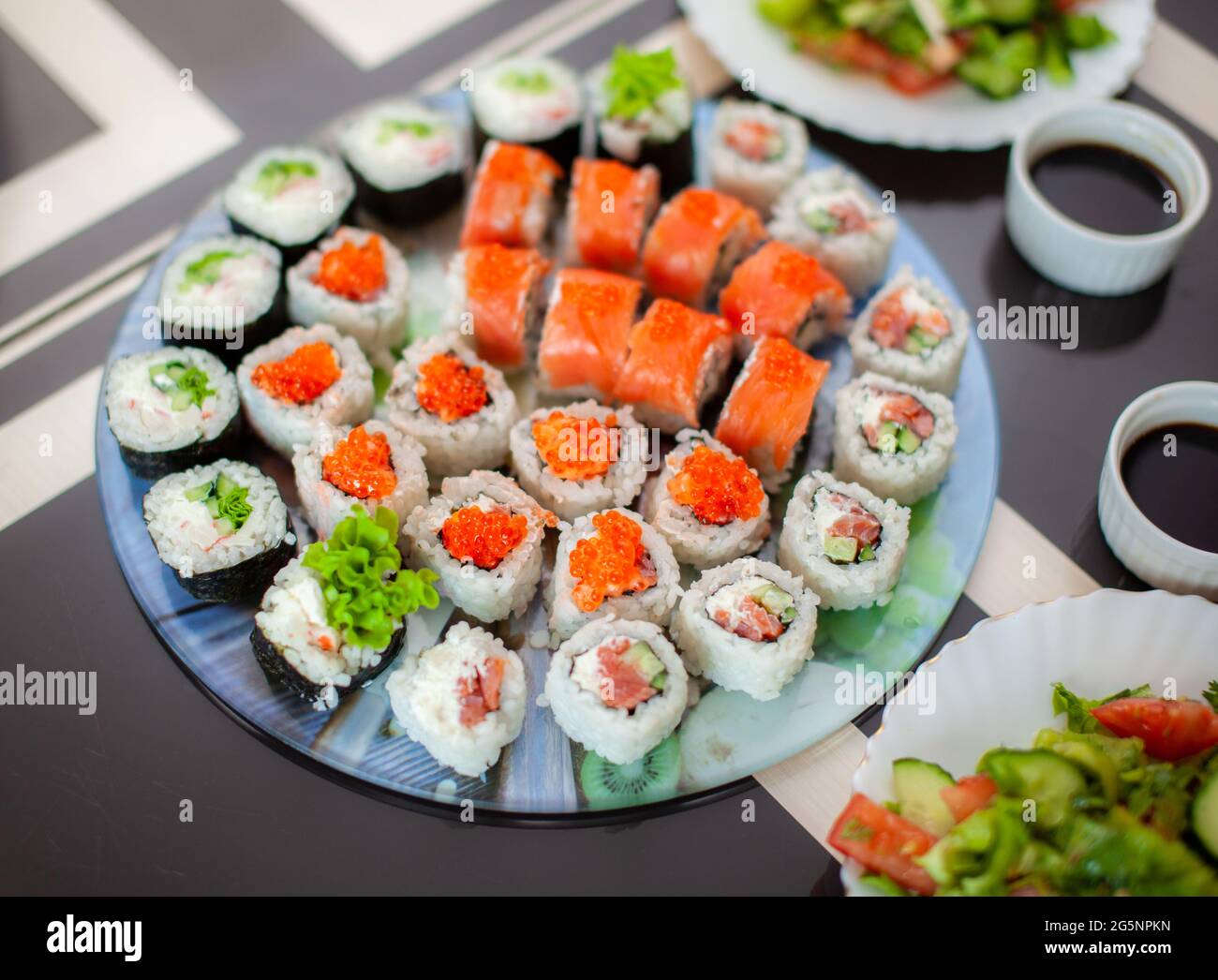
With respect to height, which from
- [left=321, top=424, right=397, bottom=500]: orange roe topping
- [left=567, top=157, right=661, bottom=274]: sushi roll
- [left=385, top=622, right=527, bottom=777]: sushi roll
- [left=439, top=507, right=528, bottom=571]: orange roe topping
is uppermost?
[left=567, top=157, right=661, bottom=274]: sushi roll

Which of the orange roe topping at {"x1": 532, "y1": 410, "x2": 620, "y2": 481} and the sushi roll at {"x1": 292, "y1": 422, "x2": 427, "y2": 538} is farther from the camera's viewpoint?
the orange roe topping at {"x1": 532, "y1": 410, "x2": 620, "y2": 481}

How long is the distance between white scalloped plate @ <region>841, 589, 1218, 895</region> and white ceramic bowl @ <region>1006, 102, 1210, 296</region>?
108 centimetres

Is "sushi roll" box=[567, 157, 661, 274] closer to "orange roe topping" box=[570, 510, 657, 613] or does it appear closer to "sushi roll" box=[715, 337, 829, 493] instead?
"sushi roll" box=[715, 337, 829, 493]

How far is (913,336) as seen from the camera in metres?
3.02

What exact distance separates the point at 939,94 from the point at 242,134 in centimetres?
209

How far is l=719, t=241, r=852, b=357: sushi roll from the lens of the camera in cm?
302

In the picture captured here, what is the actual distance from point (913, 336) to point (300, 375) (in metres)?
1.49

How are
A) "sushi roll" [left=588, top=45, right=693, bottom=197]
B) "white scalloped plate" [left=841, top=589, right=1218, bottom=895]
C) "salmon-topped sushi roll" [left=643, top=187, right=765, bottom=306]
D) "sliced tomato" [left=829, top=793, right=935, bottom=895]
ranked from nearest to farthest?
"sliced tomato" [left=829, top=793, right=935, bottom=895], "white scalloped plate" [left=841, top=589, right=1218, bottom=895], "salmon-topped sushi roll" [left=643, top=187, right=765, bottom=306], "sushi roll" [left=588, top=45, right=693, bottom=197]

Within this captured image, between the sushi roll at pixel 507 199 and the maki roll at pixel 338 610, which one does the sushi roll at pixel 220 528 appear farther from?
the sushi roll at pixel 507 199

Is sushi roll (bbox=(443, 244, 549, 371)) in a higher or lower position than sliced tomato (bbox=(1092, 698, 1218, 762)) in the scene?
higher

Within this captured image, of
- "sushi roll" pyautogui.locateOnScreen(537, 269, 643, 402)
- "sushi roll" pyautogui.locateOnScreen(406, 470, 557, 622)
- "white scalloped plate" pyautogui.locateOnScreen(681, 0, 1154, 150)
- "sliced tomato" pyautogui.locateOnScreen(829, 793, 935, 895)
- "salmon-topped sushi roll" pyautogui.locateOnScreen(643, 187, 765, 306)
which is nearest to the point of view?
"sliced tomato" pyautogui.locateOnScreen(829, 793, 935, 895)

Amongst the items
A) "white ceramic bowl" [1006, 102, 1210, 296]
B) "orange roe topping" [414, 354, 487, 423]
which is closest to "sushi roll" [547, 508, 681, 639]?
"orange roe topping" [414, 354, 487, 423]

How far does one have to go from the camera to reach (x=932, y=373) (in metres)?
2.98
